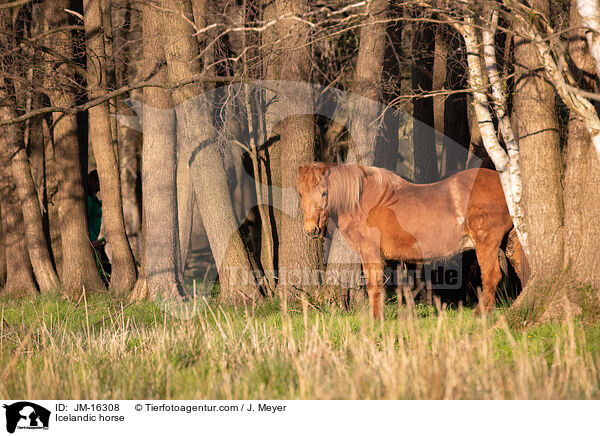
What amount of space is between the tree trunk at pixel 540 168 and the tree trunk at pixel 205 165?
13.4ft

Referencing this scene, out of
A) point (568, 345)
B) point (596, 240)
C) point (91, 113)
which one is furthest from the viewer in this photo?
point (91, 113)

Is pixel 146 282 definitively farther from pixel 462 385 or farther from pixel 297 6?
pixel 462 385

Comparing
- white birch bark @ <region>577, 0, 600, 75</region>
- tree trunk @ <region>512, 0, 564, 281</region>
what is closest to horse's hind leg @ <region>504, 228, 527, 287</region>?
tree trunk @ <region>512, 0, 564, 281</region>

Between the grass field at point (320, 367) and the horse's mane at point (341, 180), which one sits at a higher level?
the horse's mane at point (341, 180)

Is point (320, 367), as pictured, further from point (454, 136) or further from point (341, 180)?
point (454, 136)

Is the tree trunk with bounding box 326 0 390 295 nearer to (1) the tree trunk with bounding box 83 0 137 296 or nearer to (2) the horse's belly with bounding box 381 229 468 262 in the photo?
(2) the horse's belly with bounding box 381 229 468 262

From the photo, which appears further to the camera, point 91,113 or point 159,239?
point 91,113

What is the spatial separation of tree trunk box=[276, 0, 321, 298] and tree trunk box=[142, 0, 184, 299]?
6.52ft

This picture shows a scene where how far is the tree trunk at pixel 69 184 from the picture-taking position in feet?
37.0

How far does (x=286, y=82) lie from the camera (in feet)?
30.3

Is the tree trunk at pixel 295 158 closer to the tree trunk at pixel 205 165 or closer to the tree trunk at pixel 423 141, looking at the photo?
the tree trunk at pixel 205 165

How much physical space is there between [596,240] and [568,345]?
4.12ft

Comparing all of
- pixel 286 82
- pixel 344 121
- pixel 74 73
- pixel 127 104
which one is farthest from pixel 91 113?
pixel 344 121
